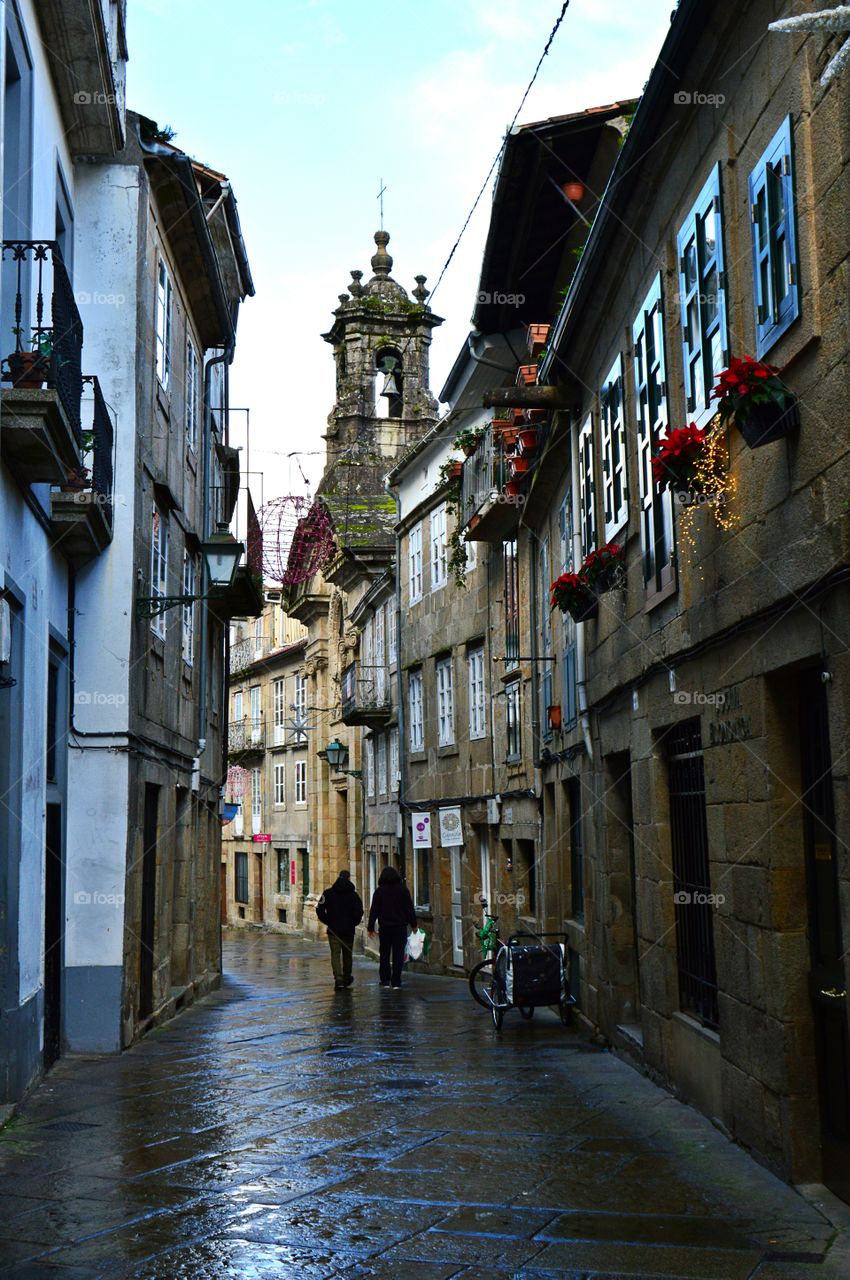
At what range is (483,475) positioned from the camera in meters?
20.5

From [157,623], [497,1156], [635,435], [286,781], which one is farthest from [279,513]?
[286,781]

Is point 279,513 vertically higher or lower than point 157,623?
higher

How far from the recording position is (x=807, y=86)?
6.25m

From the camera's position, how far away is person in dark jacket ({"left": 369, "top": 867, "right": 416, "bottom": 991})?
63.6 ft

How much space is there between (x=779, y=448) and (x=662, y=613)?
10.3 ft

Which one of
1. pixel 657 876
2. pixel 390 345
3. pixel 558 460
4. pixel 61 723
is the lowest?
pixel 657 876

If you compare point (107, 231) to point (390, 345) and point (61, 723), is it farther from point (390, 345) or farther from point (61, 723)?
point (390, 345)

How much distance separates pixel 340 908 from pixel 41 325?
34.7 feet

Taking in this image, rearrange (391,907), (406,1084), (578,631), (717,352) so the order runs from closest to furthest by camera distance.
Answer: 1. (717,352)
2. (406,1084)
3. (578,631)
4. (391,907)

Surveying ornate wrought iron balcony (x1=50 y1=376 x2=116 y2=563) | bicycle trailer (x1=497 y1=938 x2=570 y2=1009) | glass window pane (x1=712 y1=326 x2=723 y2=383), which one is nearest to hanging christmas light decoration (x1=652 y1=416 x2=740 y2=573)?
glass window pane (x1=712 y1=326 x2=723 y2=383)

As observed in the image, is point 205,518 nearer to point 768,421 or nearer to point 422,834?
point 422,834

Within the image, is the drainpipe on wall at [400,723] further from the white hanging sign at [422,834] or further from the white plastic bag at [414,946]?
the white plastic bag at [414,946]

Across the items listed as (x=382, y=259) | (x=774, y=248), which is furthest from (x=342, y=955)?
(x=382, y=259)

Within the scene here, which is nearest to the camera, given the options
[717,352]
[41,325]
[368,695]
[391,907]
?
[717,352]
